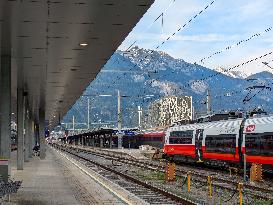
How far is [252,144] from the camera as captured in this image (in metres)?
29.6

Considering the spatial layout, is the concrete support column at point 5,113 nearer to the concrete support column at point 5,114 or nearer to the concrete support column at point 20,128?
the concrete support column at point 5,114

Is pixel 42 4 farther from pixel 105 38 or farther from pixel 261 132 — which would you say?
pixel 261 132

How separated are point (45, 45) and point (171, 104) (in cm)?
13805

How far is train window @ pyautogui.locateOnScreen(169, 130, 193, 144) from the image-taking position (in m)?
42.6

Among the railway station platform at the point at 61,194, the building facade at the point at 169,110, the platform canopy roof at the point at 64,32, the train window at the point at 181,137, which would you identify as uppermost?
the building facade at the point at 169,110

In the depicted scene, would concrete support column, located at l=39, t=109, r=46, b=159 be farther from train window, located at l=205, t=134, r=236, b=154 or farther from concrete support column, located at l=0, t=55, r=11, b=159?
concrete support column, located at l=0, t=55, r=11, b=159

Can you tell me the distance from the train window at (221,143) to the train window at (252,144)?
7.63ft

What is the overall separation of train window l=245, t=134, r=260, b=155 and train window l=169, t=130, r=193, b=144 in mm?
11852

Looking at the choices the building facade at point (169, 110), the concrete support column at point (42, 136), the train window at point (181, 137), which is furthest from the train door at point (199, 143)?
the building facade at point (169, 110)

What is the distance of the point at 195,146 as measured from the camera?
4078 centimetres

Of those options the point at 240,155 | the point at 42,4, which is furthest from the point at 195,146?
the point at 42,4

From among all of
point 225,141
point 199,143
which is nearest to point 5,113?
point 225,141

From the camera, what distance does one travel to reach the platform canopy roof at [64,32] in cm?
1351

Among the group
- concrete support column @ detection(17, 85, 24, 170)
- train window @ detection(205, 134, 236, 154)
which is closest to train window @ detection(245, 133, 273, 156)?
train window @ detection(205, 134, 236, 154)
